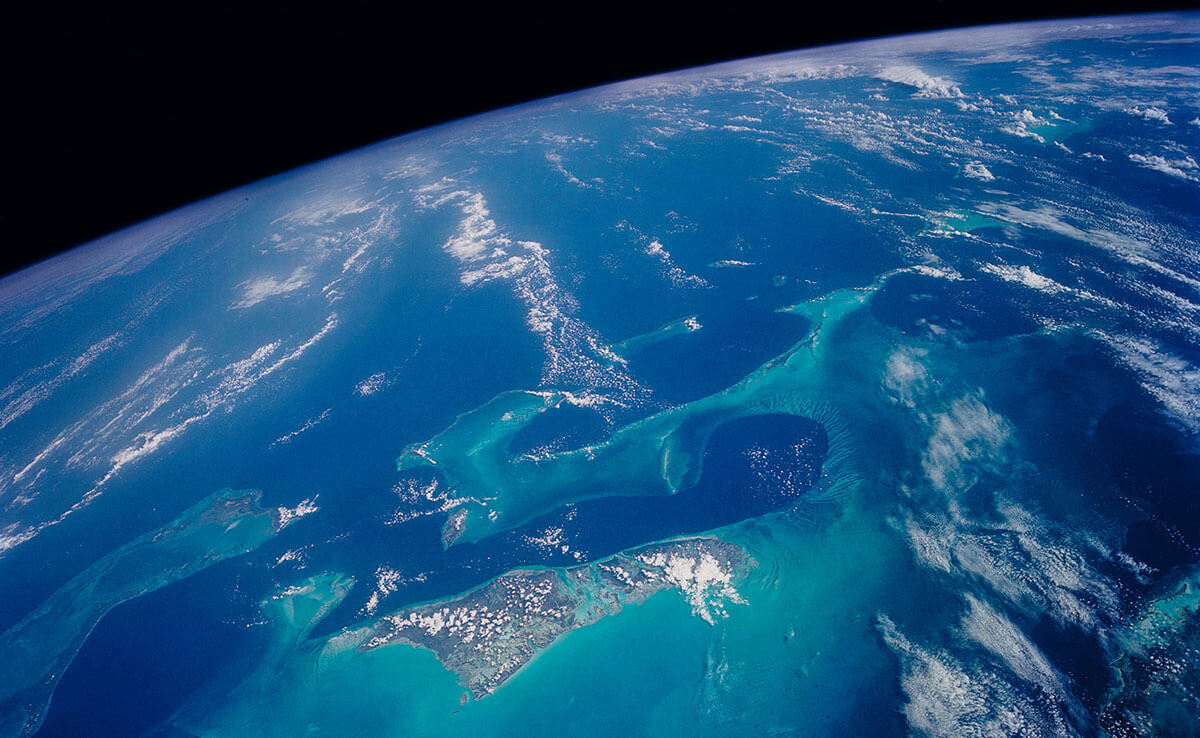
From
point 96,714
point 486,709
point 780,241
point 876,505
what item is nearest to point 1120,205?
point 780,241

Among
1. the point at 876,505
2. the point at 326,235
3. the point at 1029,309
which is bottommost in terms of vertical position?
the point at 876,505

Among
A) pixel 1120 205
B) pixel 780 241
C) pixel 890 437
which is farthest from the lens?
pixel 780 241

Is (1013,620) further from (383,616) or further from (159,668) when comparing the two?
(159,668)

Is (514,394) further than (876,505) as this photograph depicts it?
Yes

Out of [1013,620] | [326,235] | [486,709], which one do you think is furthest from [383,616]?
[326,235]

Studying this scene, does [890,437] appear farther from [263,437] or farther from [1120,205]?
[263,437]

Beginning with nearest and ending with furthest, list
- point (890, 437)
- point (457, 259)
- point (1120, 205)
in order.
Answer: point (890, 437)
point (1120, 205)
point (457, 259)

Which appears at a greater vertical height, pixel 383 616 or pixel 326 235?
pixel 326 235
